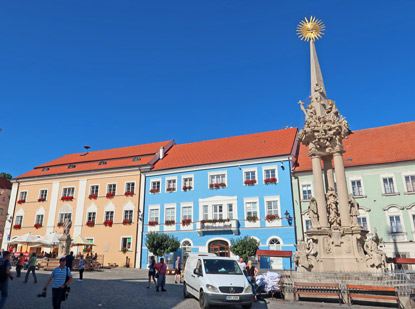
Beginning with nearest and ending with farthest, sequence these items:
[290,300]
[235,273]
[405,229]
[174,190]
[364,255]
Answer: [235,273] < [290,300] < [364,255] < [405,229] < [174,190]

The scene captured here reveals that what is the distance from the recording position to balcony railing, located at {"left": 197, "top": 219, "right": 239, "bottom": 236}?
28.8 metres

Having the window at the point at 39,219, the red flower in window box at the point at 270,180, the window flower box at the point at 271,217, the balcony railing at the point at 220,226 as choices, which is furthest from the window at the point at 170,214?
the window at the point at 39,219

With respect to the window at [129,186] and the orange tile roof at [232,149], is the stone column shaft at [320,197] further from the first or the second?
the window at [129,186]

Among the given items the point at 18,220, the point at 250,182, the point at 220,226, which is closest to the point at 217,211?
the point at 220,226

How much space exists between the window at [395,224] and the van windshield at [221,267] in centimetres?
1833

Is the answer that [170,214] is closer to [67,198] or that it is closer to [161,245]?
[161,245]

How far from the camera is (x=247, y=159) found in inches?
1217

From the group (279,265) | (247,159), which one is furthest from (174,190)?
(279,265)

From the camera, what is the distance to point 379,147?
28719 millimetres

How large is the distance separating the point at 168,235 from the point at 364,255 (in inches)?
760

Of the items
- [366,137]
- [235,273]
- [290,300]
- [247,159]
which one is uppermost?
[366,137]

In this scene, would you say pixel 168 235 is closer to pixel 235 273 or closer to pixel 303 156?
pixel 303 156

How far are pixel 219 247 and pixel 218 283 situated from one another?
1960 centimetres

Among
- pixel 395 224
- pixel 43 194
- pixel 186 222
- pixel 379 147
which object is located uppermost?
pixel 379 147
